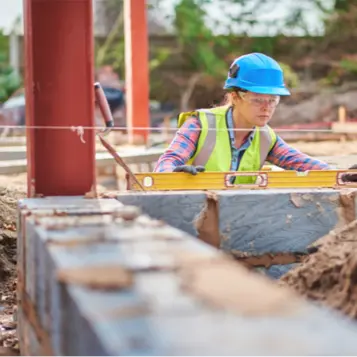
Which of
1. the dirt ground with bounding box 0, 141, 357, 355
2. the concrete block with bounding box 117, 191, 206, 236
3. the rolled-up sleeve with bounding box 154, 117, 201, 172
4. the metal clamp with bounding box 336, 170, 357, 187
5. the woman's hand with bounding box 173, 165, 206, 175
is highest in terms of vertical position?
the rolled-up sleeve with bounding box 154, 117, 201, 172

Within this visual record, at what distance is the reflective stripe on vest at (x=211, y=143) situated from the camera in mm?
5887

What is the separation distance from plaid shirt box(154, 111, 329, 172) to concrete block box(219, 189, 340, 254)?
995 mm

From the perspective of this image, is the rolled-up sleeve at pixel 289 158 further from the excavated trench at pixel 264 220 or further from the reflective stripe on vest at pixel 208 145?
the excavated trench at pixel 264 220

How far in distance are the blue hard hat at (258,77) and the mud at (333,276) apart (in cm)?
204

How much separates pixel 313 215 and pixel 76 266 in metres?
2.56

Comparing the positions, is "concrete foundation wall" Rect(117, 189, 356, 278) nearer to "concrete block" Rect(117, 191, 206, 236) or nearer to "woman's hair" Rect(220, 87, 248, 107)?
"concrete block" Rect(117, 191, 206, 236)

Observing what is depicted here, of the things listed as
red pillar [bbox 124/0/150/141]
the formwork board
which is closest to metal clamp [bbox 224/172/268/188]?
the formwork board

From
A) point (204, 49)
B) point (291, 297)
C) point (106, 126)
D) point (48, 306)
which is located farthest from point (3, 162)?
point (204, 49)

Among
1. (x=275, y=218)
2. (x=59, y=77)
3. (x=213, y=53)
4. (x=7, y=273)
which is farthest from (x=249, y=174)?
(x=213, y=53)

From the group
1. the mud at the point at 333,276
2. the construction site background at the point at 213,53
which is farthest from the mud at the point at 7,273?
the construction site background at the point at 213,53

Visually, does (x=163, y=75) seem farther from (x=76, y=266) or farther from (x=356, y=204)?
(x=76, y=266)

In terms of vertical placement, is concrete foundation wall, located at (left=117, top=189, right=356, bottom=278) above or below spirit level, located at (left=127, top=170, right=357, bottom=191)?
below

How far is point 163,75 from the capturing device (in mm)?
25516

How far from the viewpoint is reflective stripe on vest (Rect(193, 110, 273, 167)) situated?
589 cm
